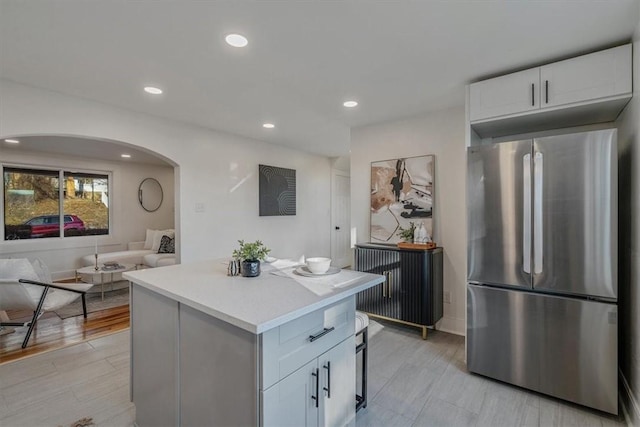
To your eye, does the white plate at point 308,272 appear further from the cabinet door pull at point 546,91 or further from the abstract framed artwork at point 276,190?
the abstract framed artwork at point 276,190

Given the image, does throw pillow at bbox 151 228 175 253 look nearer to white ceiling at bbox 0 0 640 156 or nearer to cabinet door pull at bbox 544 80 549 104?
white ceiling at bbox 0 0 640 156

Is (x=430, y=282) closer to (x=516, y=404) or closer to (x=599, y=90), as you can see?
(x=516, y=404)

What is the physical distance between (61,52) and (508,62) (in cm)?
320

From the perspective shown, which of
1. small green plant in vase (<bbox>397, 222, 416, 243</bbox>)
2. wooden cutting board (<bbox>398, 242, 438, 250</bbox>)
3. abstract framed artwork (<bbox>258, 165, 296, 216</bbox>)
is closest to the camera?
wooden cutting board (<bbox>398, 242, 438, 250</bbox>)

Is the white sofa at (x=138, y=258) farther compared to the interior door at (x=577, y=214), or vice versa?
the white sofa at (x=138, y=258)

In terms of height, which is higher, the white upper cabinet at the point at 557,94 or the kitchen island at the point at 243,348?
the white upper cabinet at the point at 557,94

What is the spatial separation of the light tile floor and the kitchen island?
1.67ft

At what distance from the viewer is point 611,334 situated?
74.8 inches

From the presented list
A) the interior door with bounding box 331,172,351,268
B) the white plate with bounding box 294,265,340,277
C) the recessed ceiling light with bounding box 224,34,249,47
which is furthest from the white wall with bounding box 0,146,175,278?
the white plate with bounding box 294,265,340,277

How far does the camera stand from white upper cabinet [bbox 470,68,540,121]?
2256 mm

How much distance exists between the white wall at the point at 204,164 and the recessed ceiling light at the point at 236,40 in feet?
6.47

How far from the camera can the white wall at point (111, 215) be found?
5.35 meters

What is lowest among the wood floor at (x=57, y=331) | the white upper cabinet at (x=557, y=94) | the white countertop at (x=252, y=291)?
the wood floor at (x=57, y=331)

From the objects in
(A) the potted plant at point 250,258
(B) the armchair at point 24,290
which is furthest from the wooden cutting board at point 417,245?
(B) the armchair at point 24,290
